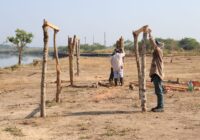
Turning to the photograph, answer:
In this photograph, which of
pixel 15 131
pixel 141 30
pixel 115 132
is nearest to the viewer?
pixel 115 132

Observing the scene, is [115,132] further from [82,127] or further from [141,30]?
[141,30]

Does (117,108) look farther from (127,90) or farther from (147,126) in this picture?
(127,90)

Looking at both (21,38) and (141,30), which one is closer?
(141,30)

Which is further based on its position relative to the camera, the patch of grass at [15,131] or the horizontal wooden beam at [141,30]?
the horizontal wooden beam at [141,30]

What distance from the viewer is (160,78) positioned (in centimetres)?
1273

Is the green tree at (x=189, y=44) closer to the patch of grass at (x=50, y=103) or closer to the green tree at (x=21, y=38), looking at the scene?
the green tree at (x=21, y=38)

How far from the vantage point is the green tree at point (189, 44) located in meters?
93.1

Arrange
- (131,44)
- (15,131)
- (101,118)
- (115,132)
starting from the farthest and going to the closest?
(131,44)
(101,118)
(15,131)
(115,132)

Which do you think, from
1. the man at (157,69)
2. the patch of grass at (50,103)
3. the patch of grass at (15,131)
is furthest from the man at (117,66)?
the patch of grass at (15,131)

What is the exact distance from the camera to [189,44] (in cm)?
9556

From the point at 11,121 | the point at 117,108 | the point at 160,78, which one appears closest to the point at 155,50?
the point at 160,78

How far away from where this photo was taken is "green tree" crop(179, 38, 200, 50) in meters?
93.1

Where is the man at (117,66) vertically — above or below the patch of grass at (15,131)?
above

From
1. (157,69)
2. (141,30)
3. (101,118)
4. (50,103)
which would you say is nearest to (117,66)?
(50,103)
